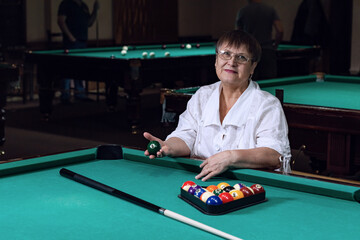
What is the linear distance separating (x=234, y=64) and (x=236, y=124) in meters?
0.25

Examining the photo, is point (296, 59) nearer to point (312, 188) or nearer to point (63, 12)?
point (63, 12)

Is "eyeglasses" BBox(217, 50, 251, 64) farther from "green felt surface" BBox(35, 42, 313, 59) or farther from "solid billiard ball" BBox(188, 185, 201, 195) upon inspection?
"green felt surface" BBox(35, 42, 313, 59)

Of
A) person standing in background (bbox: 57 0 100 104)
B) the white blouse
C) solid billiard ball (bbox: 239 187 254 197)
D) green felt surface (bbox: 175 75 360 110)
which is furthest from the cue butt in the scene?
person standing in background (bbox: 57 0 100 104)

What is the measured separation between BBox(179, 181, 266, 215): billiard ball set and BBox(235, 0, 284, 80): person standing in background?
470cm

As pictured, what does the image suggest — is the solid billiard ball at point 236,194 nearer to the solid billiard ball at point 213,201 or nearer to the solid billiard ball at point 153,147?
the solid billiard ball at point 213,201

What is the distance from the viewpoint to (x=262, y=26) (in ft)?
20.6

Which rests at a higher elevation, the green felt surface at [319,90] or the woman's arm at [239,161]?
the green felt surface at [319,90]

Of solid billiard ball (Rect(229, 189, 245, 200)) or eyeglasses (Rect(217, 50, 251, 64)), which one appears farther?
eyeglasses (Rect(217, 50, 251, 64))

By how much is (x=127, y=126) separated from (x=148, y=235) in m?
4.78

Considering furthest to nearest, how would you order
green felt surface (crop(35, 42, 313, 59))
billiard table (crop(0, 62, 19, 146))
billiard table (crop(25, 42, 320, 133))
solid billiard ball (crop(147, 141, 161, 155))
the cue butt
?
green felt surface (crop(35, 42, 313, 59)) → billiard table (crop(25, 42, 320, 133)) → billiard table (crop(0, 62, 19, 146)) → solid billiard ball (crop(147, 141, 161, 155)) → the cue butt

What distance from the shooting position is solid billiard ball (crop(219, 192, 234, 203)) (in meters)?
1.60

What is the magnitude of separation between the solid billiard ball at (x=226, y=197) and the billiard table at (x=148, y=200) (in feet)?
0.13

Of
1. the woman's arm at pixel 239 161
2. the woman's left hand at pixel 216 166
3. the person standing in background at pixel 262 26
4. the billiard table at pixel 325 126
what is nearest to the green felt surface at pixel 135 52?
the person standing in background at pixel 262 26

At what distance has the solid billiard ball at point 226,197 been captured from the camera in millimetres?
1597
